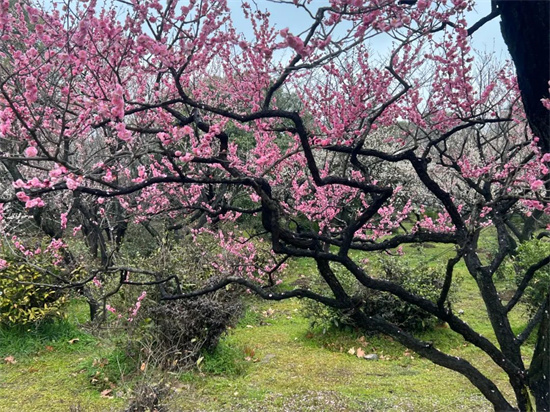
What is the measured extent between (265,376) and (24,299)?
12.0 ft

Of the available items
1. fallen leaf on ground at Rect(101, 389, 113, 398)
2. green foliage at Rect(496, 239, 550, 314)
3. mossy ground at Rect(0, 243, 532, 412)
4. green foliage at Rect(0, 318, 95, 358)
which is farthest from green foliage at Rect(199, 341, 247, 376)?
green foliage at Rect(496, 239, 550, 314)

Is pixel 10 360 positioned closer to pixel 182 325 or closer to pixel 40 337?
pixel 40 337

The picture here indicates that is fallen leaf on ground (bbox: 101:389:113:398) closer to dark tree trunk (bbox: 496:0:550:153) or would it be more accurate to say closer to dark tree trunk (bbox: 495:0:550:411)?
dark tree trunk (bbox: 495:0:550:411)

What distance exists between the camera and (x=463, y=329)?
3.10m

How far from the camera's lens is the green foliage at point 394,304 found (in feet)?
21.3

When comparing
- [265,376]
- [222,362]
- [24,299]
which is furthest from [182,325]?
[24,299]

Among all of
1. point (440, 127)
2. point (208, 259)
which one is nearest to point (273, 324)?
point (208, 259)

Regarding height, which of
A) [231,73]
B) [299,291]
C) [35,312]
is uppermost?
[231,73]

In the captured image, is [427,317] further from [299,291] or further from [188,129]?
[188,129]

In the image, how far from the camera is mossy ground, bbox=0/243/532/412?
14.3ft

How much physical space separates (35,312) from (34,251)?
106 cm

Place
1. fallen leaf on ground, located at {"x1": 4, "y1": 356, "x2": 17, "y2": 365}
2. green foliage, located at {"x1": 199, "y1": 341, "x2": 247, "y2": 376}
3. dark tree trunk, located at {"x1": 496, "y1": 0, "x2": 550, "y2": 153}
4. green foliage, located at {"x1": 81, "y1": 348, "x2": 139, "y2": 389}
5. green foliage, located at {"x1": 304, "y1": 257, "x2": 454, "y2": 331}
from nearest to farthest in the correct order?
dark tree trunk, located at {"x1": 496, "y1": 0, "x2": 550, "y2": 153} → green foliage, located at {"x1": 81, "y1": 348, "x2": 139, "y2": 389} → green foliage, located at {"x1": 199, "y1": 341, "x2": 247, "y2": 376} → fallen leaf on ground, located at {"x1": 4, "y1": 356, "x2": 17, "y2": 365} → green foliage, located at {"x1": 304, "y1": 257, "x2": 454, "y2": 331}

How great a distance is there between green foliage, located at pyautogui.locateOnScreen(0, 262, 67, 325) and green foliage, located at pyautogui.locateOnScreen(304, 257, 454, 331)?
394 centimetres

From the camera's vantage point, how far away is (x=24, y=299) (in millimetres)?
5945
